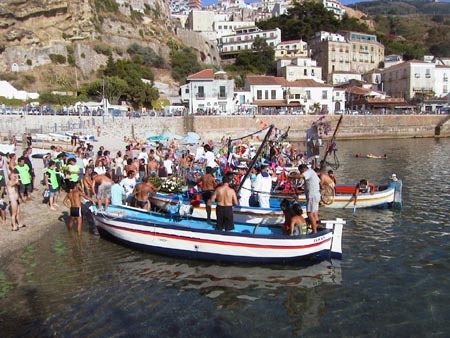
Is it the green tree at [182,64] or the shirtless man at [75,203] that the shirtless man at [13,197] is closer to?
the shirtless man at [75,203]

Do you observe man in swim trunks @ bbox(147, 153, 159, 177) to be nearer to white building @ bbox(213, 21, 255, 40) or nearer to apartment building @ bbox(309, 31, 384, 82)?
apartment building @ bbox(309, 31, 384, 82)

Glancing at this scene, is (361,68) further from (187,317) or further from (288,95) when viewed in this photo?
(187,317)

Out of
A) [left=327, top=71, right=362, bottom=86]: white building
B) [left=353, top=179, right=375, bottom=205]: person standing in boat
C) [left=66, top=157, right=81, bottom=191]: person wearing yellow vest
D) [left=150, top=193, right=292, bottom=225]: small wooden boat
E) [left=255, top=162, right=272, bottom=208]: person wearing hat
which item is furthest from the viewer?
[left=327, top=71, right=362, bottom=86]: white building

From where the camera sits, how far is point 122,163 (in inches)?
696

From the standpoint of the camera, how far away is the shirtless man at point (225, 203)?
10.5m

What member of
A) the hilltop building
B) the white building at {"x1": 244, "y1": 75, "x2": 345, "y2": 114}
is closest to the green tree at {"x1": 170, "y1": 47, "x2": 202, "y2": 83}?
the white building at {"x1": 244, "y1": 75, "x2": 345, "y2": 114}

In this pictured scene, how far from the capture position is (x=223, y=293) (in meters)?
9.09

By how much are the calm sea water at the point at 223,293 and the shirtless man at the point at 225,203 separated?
1.05 m

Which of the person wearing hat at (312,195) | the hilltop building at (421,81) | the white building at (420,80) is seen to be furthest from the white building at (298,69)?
the person wearing hat at (312,195)

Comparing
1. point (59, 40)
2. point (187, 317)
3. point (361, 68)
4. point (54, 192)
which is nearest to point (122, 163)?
point (54, 192)

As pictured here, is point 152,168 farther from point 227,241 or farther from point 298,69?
point 298,69

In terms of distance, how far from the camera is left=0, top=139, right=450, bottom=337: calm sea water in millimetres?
7738

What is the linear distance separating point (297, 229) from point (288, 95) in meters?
54.5

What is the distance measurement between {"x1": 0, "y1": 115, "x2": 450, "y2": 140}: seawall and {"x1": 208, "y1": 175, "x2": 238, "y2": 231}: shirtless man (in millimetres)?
21324
